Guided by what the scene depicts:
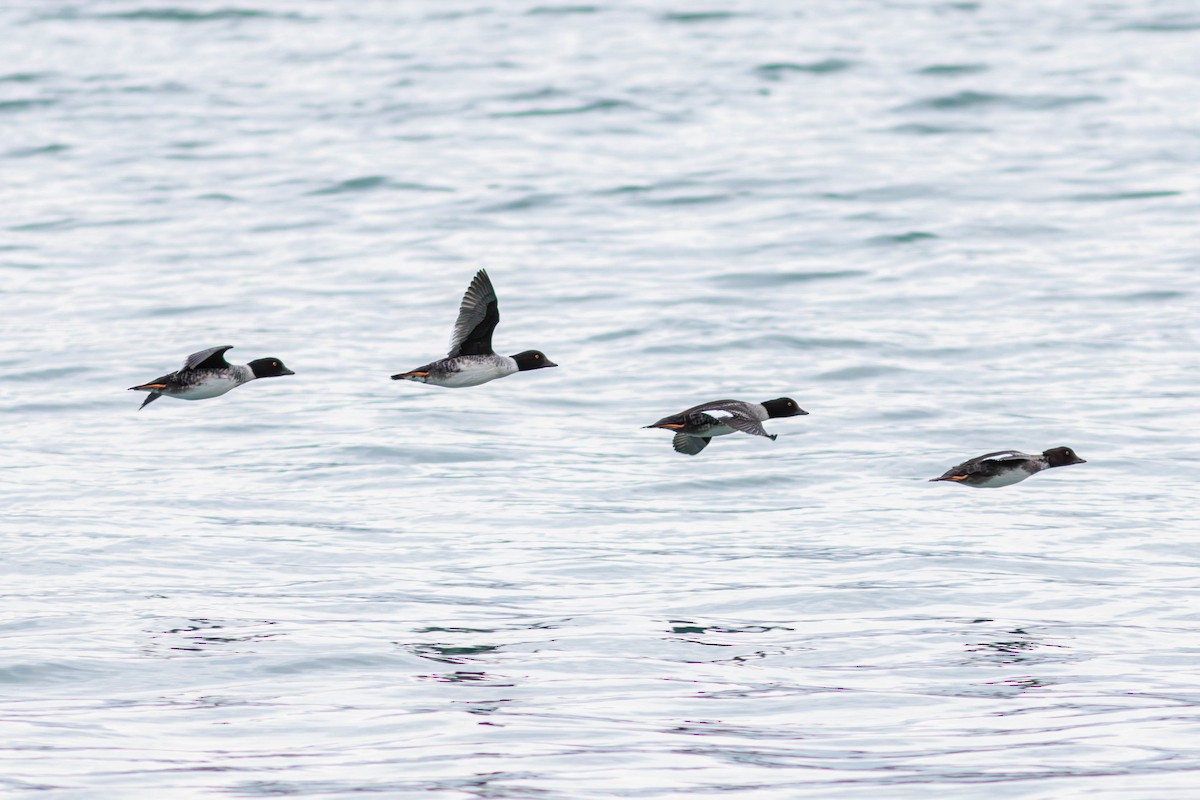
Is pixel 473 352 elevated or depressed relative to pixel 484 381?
elevated

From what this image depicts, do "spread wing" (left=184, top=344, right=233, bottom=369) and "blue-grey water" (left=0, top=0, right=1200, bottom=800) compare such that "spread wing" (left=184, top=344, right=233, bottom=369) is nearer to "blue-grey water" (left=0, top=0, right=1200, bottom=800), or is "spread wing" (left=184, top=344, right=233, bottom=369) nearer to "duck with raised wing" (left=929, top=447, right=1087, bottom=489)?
"blue-grey water" (left=0, top=0, right=1200, bottom=800)

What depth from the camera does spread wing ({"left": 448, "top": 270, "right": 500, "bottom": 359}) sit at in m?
18.3

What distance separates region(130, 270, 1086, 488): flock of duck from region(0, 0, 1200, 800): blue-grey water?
1553mm

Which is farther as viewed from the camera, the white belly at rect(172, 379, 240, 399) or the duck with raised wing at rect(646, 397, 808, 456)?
the white belly at rect(172, 379, 240, 399)

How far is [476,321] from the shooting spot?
60.8 feet

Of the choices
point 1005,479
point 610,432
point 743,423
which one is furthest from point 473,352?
point 610,432

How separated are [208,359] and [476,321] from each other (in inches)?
108

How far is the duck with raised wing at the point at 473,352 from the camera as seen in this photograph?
18.2 m

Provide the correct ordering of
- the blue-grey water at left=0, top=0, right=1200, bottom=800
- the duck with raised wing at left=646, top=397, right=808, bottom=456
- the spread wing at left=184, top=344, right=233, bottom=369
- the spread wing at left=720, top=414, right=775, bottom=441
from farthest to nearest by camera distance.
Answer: the duck with raised wing at left=646, top=397, right=808, bottom=456, the spread wing at left=184, top=344, right=233, bottom=369, the spread wing at left=720, top=414, right=775, bottom=441, the blue-grey water at left=0, top=0, right=1200, bottom=800

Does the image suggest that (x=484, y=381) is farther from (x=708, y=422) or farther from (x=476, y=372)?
(x=708, y=422)

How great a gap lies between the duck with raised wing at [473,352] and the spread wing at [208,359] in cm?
178

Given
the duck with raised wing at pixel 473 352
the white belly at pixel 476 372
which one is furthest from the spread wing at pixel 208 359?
the white belly at pixel 476 372

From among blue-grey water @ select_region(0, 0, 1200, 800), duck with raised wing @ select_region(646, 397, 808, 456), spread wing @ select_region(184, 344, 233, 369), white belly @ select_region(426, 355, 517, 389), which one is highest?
spread wing @ select_region(184, 344, 233, 369)

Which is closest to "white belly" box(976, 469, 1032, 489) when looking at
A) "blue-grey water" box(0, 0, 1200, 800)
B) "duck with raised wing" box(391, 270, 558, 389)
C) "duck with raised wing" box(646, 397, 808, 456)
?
"blue-grey water" box(0, 0, 1200, 800)
